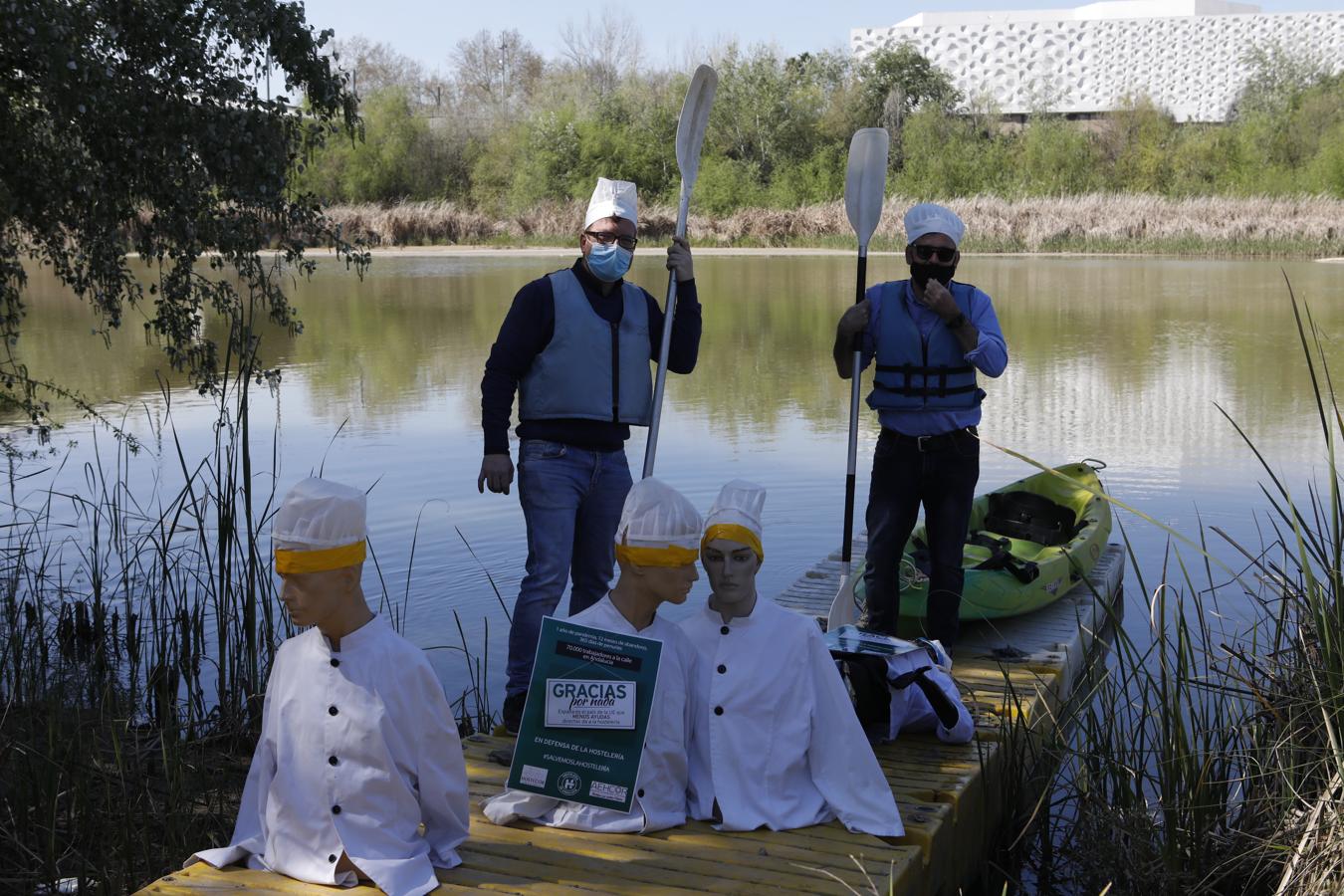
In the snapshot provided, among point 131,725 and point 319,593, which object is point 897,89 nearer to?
point 131,725

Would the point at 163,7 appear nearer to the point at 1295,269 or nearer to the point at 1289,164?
the point at 1295,269

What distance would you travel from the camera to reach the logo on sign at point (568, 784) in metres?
3.44

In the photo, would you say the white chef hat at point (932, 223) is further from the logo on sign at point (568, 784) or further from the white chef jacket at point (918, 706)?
the logo on sign at point (568, 784)

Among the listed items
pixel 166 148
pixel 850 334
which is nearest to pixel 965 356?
pixel 850 334

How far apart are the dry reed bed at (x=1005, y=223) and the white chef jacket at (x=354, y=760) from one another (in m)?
28.0

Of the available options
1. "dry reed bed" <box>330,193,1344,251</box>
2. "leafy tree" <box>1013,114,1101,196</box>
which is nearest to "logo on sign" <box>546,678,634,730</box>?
"dry reed bed" <box>330,193,1344,251</box>

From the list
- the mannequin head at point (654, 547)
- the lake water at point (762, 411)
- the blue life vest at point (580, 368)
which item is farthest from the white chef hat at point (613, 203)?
the lake water at point (762, 411)

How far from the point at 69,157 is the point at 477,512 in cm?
386

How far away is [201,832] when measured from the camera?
4.12m

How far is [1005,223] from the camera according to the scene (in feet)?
113

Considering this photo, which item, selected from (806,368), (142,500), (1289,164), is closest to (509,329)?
(142,500)

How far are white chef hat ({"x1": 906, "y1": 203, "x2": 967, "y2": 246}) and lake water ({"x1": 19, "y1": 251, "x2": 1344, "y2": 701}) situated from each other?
112 cm

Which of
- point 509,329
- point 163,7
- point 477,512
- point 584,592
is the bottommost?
point 477,512

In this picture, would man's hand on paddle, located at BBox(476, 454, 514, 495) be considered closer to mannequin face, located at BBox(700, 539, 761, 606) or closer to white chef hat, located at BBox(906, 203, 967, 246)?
mannequin face, located at BBox(700, 539, 761, 606)
